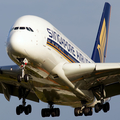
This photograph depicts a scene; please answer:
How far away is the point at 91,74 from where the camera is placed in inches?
985

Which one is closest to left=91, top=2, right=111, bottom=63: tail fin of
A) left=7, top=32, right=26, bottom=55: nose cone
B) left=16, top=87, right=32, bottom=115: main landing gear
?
left=16, top=87, right=32, bottom=115: main landing gear

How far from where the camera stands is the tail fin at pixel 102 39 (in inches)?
1726

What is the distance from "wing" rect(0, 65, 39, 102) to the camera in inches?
1033

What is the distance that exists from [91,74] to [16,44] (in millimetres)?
7267

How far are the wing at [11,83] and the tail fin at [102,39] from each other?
14.0 meters

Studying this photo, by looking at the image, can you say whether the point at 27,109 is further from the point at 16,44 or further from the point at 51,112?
the point at 16,44

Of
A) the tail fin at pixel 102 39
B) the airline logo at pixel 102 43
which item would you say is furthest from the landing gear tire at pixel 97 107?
the airline logo at pixel 102 43

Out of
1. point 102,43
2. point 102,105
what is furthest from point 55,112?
point 102,43

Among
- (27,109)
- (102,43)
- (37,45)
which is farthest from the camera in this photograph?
(102,43)

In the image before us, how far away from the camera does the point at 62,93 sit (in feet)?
88.7

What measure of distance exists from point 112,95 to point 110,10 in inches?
1013

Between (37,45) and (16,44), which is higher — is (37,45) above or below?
above

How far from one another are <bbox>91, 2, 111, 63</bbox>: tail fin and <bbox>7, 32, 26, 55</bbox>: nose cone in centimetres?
2281

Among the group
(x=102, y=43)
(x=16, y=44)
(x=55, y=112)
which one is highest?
(x=102, y=43)
